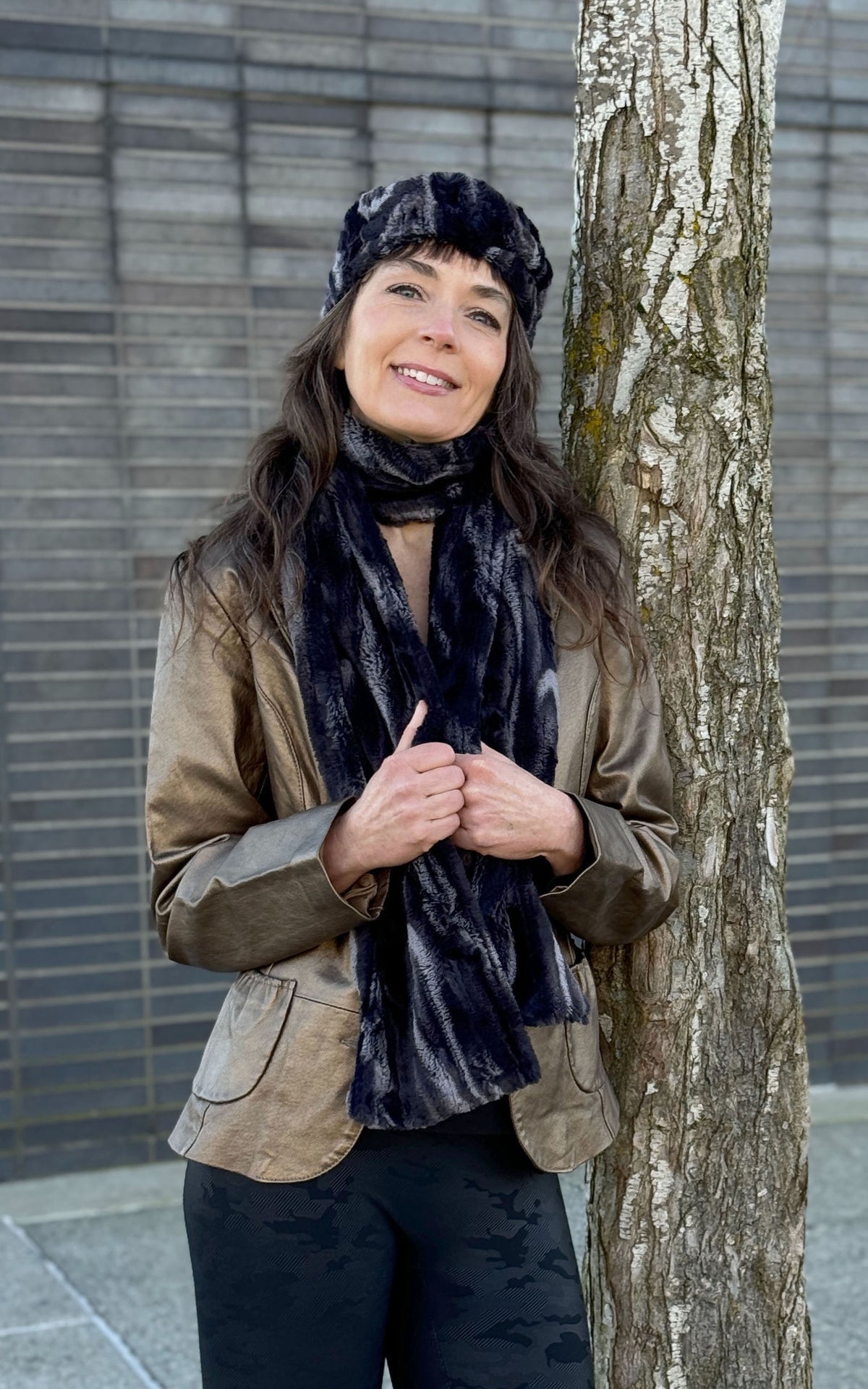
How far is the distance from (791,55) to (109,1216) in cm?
421

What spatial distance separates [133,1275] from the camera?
4062 millimetres

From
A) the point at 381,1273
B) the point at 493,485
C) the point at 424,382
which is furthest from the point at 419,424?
the point at 381,1273

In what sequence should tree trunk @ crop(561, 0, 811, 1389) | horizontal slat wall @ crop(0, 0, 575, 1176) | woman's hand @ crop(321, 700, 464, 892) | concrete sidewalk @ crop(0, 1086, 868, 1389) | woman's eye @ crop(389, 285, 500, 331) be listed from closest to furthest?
1. woman's hand @ crop(321, 700, 464, 892)
2. woman's eye @ crop(389, 285, 500, 331)
3. tree trunk @ crop(561, 0, 811, 1389)
4. concrete sidewalk @ crop(0, 1086, 868, 1389)
5. horizontal slat wall @ crop(0, 0, 575, 1176)

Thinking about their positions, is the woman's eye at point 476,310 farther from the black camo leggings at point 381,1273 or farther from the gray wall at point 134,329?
the gray wall at point 134,329

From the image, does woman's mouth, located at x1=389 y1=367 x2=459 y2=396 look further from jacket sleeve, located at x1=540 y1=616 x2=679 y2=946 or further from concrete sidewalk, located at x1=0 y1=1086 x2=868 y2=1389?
concrete sidewalk, located at x1=0 y1=1086 x2=868 y2=1389

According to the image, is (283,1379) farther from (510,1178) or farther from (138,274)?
(138,274)

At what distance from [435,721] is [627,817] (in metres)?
0.35

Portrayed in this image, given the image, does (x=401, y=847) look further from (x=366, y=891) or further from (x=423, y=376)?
(x=423, y=376)

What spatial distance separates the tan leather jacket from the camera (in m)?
1.98

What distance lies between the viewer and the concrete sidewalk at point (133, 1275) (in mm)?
3576

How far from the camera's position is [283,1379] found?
198 cm

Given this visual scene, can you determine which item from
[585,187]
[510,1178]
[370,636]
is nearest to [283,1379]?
[510,1178]

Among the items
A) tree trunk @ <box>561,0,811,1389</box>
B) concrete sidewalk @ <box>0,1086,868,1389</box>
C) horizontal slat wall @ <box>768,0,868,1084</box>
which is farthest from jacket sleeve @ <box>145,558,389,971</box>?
horizontal slat wall @ <box>768,0,868,1084</box>

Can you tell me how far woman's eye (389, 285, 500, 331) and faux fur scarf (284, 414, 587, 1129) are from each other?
0.53ft
